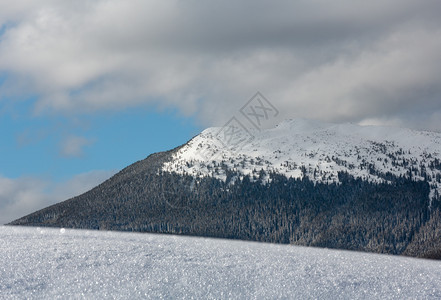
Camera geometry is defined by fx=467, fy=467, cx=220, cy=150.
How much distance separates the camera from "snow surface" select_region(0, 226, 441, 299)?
51.9 metres

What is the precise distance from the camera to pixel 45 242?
3282 inches

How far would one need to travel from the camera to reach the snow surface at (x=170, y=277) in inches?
2045

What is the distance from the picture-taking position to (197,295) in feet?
171

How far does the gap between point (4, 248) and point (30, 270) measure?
71.1ft

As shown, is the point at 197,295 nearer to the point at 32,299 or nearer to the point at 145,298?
the point at 145,298

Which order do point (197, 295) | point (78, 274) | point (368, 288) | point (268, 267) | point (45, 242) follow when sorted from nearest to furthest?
1. point (197, 295)
2. point (78, 274)
3. point (368, 288)
4. point (268, 267)
5. point (45, 242)

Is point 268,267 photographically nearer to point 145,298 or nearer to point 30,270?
point 145,298

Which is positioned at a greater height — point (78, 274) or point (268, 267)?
point (78, 274)

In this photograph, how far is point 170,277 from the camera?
191ft

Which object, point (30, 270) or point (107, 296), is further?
point (30, 270)

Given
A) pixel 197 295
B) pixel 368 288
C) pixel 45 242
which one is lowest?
pixel 368 288

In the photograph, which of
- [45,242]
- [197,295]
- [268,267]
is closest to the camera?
[197,295]

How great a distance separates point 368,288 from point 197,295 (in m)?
25.3

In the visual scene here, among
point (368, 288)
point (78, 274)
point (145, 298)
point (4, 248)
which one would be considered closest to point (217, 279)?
point (145, 298)
